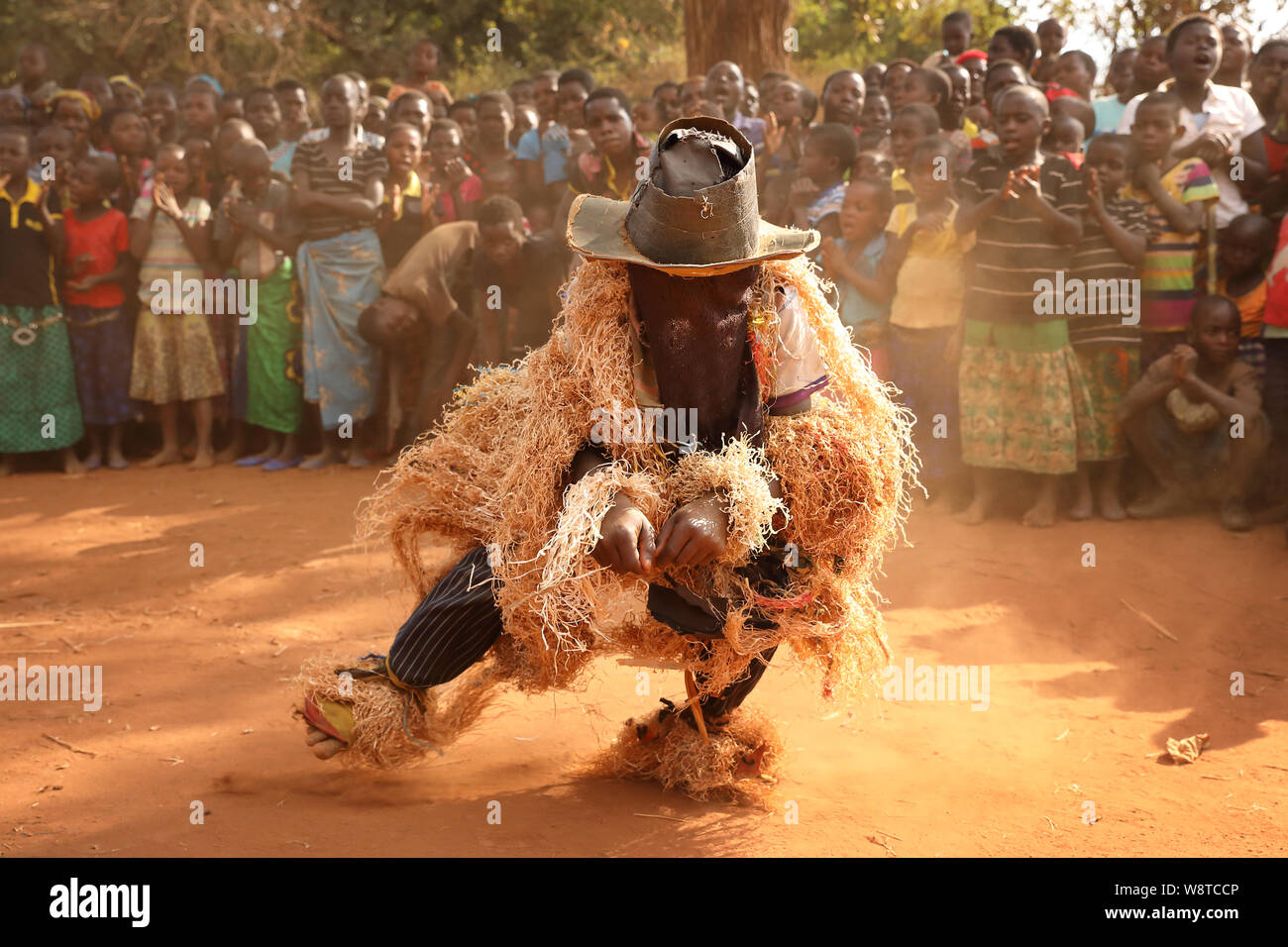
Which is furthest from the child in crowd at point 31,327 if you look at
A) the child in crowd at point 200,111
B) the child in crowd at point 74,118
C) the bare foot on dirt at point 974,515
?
the bare foot on dirt at point 974,515

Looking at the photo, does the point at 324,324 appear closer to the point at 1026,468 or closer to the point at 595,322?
the point at 1026,468

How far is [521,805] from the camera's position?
3.49m

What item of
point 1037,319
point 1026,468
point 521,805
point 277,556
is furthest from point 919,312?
point 521,805

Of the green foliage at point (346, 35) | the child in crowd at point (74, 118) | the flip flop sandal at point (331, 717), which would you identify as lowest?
the flip flop sandal at point (331, 717)

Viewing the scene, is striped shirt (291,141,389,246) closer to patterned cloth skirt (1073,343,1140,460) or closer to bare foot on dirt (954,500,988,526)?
bare foot on dirt (954,500,988,526)

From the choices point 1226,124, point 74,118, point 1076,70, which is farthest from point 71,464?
point 1226,124

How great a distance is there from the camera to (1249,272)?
252 inches

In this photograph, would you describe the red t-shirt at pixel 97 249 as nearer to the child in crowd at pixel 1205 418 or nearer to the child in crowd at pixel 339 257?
the child in crowd at pixel 339 257

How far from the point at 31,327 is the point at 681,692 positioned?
19.8 feet

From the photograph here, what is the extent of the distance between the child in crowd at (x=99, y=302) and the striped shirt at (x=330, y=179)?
145 centimetres

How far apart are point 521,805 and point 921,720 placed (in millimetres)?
1536

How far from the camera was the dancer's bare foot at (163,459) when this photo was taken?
8461 mm

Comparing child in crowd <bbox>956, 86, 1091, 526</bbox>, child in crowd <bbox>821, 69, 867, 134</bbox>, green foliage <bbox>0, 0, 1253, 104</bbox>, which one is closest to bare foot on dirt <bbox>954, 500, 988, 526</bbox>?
child in crowd <bbox>956, 86, 1091, 526</bbox>

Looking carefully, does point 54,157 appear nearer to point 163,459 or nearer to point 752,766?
point 163,459
